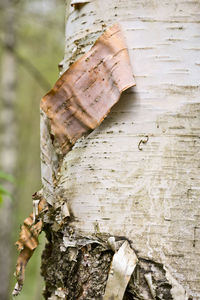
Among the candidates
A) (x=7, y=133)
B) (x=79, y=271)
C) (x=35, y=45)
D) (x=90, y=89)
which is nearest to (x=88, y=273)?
(x=79, y=271)

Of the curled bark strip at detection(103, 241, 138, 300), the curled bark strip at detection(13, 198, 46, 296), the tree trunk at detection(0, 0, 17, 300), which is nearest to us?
the curled bark strip at detection(103, 241, 138, 300)

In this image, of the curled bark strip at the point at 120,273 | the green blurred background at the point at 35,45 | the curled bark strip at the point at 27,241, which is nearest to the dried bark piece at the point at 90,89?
the curled bark strip at the point at 27,241

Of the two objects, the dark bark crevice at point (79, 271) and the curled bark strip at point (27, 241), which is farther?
the curled bark strip at point (27, 241)

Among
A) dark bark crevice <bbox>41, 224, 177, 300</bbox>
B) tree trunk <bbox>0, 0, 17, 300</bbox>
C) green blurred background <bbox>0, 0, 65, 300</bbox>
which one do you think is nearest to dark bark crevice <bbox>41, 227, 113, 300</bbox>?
dark bark crevice <bbox>41, 224, 177, 300</bbox>

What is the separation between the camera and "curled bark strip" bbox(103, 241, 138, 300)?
3.31 ft

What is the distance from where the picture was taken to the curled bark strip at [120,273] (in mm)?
1009

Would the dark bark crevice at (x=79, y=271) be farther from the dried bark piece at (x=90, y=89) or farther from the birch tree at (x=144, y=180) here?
the dried bark piece at (x=90, y=89)

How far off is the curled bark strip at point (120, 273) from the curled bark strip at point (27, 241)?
0.35 meters

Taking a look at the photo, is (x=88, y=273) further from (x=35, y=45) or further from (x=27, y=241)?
(x=35, y=45)

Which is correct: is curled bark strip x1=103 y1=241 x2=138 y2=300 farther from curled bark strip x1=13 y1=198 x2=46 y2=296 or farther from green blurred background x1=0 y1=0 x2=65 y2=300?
green blurred background x1=0 y1=0 x2=65 y2=300

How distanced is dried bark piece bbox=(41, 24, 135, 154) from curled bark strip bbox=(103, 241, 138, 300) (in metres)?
0.38

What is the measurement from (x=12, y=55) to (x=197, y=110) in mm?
5807

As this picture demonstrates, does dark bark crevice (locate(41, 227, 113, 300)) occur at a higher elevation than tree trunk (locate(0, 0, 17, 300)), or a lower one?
lower

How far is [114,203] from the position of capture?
1067mm
